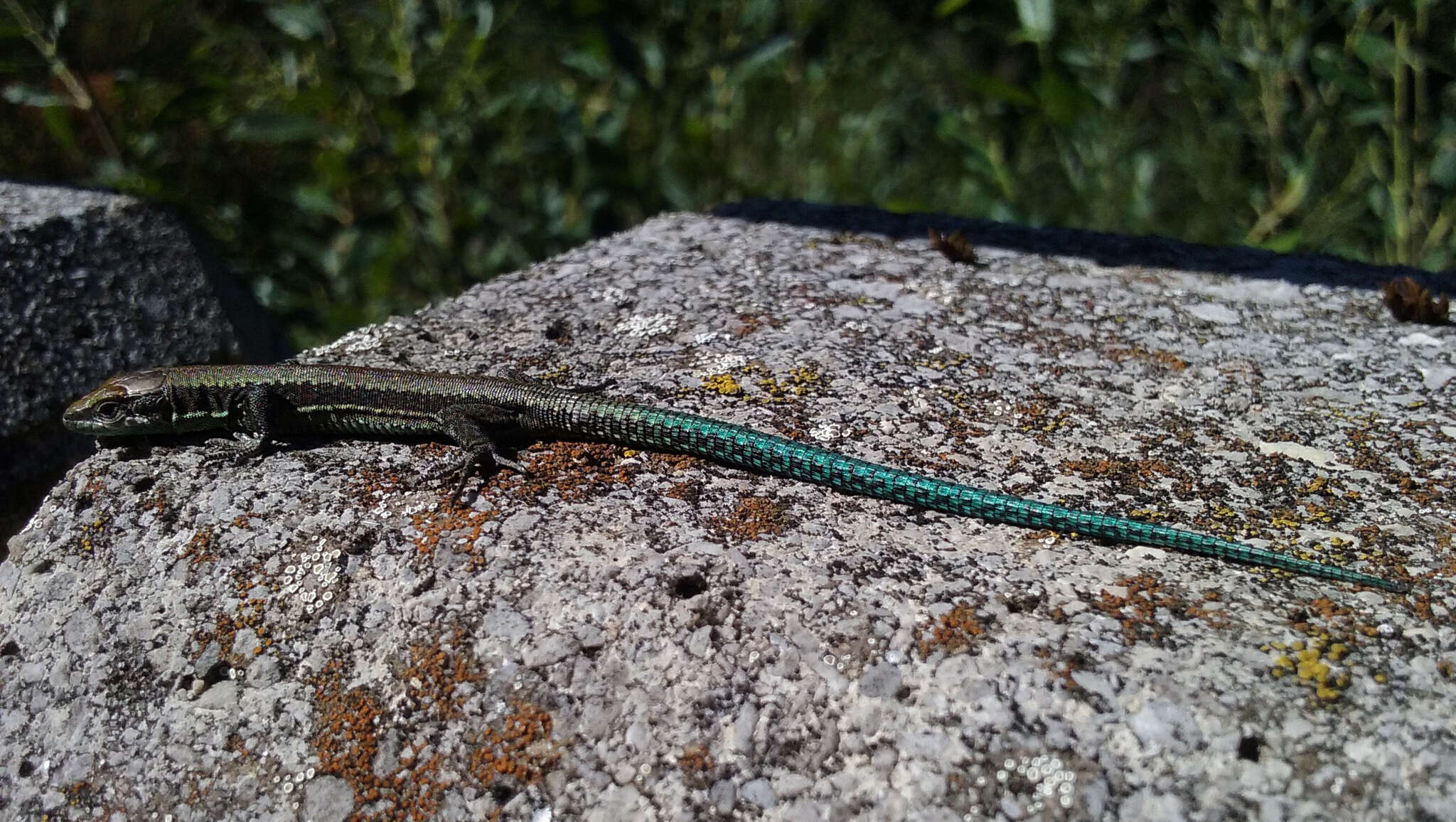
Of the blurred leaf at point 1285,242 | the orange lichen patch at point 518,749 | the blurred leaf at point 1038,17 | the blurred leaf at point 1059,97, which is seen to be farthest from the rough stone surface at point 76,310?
the blurred leaf at point 1285,242

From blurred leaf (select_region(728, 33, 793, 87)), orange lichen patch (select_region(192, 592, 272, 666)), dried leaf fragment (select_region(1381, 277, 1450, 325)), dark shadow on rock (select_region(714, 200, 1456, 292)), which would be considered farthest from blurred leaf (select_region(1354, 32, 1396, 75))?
orange lichen patch (select_region(192, 592, 272, 666))

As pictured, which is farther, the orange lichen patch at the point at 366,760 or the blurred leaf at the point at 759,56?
the blurred leaf at the point at 759,56

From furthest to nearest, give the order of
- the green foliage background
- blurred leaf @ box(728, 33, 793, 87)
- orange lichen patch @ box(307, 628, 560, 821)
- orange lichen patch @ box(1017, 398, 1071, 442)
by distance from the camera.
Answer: blurred leaf @ box(728, 33, 793, 87) < the green foliage background < orange lichen patch @ box(1017, 398, 1071, 442) < orange lichen patch @ box(307, 628, 560, 821)

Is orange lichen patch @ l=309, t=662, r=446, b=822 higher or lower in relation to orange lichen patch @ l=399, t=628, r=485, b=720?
lower

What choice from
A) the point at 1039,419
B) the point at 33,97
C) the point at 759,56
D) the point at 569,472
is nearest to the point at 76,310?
the point at 33,97

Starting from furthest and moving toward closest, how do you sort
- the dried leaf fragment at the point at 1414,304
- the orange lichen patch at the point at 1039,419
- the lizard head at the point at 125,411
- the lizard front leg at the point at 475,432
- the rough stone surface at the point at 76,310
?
the rough stone surface at the point at 76,310, the dried leaf fragment at the point at 1414,304, the lizard head at the point at 125,411, the orange lichen patch at the point at 1039,419, the lizard front leg at the point at 475,432

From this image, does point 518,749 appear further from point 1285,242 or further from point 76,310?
point 1285,242

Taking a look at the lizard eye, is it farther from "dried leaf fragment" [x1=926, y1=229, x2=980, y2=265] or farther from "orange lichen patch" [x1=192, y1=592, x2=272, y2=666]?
"dried leaf fragment" [x1=926, y1=229, x2=980, y2=265]

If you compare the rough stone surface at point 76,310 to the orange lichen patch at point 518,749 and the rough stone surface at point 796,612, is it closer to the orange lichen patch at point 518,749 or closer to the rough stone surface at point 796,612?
the rough stone surface at point 796,612
